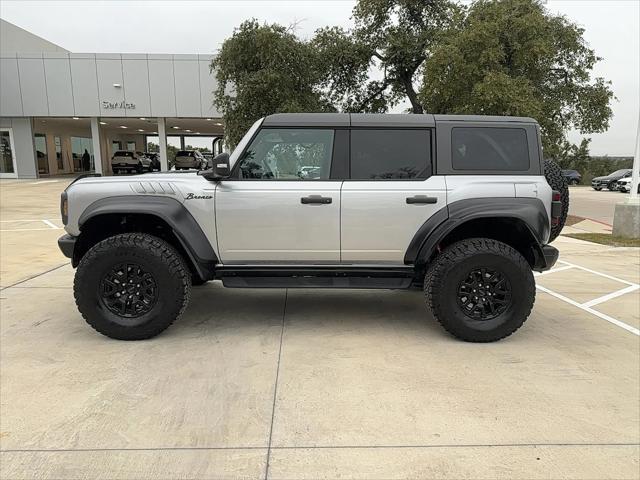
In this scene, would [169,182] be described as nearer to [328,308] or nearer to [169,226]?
[169,226]

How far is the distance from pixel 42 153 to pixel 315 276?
33047mm

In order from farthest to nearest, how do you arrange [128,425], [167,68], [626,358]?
[167,68]
[626,358]
[128,425]

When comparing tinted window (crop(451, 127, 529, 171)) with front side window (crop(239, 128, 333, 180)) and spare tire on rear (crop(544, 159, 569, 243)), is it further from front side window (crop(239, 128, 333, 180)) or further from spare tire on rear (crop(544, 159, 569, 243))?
front side window (crop(239, 128, 333, 180))

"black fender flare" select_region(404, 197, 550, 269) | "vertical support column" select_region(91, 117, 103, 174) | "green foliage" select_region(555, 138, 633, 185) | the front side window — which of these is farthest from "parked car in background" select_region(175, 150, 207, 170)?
"green foliage" select_region(555, 138, 633, 185)

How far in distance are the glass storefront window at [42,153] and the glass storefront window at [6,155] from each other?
4.80ft

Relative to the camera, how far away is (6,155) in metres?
28.9

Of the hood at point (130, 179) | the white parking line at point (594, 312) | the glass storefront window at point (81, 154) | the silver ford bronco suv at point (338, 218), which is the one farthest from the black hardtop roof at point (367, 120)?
the glass storefront window at point (81, 154)

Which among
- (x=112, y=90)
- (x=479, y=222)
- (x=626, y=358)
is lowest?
(x=626, y=358)

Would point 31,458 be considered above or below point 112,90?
below

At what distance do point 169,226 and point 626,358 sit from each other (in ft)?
12.6

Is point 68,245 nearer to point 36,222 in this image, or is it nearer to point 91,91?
point 36,222

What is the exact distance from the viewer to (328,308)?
496 centimetres

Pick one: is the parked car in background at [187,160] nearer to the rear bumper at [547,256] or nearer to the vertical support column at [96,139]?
the vertical support column at [96,139]

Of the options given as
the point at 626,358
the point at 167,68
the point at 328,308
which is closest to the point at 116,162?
the point at 167,68
